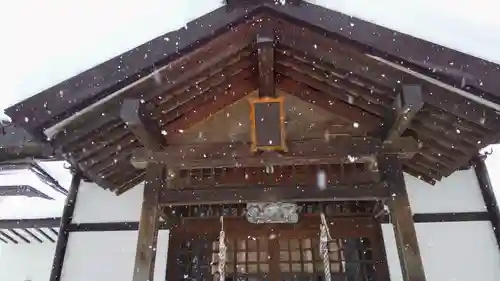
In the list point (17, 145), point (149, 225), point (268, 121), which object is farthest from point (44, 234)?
point (268, 121)

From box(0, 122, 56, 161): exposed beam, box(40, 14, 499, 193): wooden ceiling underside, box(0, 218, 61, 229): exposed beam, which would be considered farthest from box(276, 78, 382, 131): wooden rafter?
box(0, 218, 61, 229): exposed beam

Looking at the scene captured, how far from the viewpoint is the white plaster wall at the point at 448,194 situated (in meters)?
6.53

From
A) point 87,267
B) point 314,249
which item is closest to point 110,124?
point 87,267

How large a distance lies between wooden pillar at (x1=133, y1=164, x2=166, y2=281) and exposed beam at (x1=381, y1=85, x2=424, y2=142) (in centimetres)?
289

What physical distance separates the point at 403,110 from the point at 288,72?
1798mm

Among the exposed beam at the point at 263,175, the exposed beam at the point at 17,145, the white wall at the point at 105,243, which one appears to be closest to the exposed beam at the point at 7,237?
the white wall at the point at 105,243

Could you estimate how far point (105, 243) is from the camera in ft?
22.2

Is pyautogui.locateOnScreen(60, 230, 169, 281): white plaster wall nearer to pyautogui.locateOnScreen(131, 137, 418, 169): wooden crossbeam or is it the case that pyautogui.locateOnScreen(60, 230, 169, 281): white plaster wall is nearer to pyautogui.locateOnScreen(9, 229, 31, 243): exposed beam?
pyautogui.locateOnScreen(131, 137, 418, 169): wooden crossbeam

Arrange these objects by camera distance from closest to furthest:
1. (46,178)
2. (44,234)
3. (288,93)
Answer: (288,93)
(46,178)
(44,234)

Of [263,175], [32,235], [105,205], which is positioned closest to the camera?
[263,175]

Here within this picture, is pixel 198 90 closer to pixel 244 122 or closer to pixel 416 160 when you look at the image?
pixel 244 122

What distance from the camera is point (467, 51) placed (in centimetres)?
536

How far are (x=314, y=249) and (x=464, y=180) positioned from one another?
2.53 meters

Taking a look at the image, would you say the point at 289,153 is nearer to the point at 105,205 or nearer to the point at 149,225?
the point at 149,225
